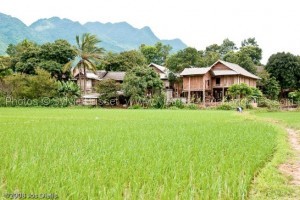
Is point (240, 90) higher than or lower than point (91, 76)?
lower

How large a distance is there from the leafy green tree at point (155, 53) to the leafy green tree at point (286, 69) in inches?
747

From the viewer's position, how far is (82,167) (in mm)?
3838

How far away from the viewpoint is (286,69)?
124ft

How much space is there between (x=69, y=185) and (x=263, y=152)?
3749 mm

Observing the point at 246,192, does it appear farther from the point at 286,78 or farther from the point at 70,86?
the point at 286,78

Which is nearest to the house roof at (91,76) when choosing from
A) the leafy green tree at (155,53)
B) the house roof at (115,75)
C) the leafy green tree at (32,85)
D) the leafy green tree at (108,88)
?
the house roof at (115,75)

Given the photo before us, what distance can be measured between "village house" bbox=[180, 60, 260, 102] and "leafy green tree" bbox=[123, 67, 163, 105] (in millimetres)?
4091

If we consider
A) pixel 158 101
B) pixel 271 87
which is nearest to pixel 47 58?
pixel 158 101

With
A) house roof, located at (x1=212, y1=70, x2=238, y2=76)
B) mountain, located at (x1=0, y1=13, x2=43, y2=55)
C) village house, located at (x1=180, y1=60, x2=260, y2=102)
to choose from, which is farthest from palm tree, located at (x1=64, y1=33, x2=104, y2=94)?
mountain, located at (x1=0, y1=13, x2=43, y2=55)

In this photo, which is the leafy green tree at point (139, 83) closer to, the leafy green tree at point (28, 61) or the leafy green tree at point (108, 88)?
the leafy green tree at point (108, 88)

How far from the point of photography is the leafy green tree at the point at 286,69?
123ft

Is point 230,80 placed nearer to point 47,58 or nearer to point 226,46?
point 226,46

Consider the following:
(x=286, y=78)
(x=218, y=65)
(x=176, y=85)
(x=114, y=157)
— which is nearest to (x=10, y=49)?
(x=176, y=85)

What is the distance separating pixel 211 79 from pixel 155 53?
59.8 ft
